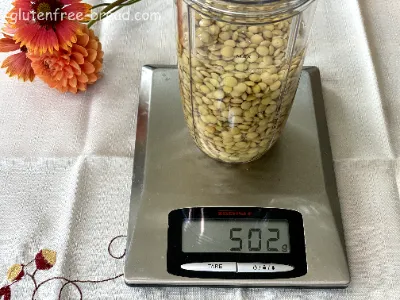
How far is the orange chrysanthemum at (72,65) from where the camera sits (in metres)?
0.50

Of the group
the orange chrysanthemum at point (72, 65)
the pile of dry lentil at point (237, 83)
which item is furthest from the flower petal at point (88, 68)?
the pile of dry lentil at point (237, 83)

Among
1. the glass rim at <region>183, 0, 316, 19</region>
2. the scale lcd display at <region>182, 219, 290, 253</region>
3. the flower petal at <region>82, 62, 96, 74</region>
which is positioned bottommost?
the scale lcd display at <region>182, 219, 290, 253</region>

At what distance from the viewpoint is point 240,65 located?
0.37 m

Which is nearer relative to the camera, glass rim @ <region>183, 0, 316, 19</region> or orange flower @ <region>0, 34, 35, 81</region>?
glass rim @ <region>183, 0, 316, 19</region>

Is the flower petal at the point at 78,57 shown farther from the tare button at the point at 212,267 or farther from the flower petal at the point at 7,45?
the tare button at the point at 212,267

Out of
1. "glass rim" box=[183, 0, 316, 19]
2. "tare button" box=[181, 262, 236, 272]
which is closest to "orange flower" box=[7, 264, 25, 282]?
"tare button" box=[181, 262, 236, 272]

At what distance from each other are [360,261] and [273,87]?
0.18 m

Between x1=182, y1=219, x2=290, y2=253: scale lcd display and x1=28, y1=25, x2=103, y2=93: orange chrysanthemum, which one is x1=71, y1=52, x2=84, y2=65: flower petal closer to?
x1=28, y1=25, x2=103, y2=93: orange chrysanthemum

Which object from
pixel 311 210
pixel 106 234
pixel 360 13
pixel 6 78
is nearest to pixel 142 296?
pixel 106 234

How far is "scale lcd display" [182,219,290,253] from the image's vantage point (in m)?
0.42

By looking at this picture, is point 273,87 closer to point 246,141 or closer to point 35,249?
point 246,141

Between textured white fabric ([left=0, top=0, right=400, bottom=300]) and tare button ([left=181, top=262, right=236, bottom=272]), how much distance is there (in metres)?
0.02

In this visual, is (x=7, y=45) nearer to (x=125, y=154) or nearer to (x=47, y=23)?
(x=47, y=23)

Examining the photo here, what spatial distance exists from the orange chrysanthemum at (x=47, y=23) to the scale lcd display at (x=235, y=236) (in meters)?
0.22
